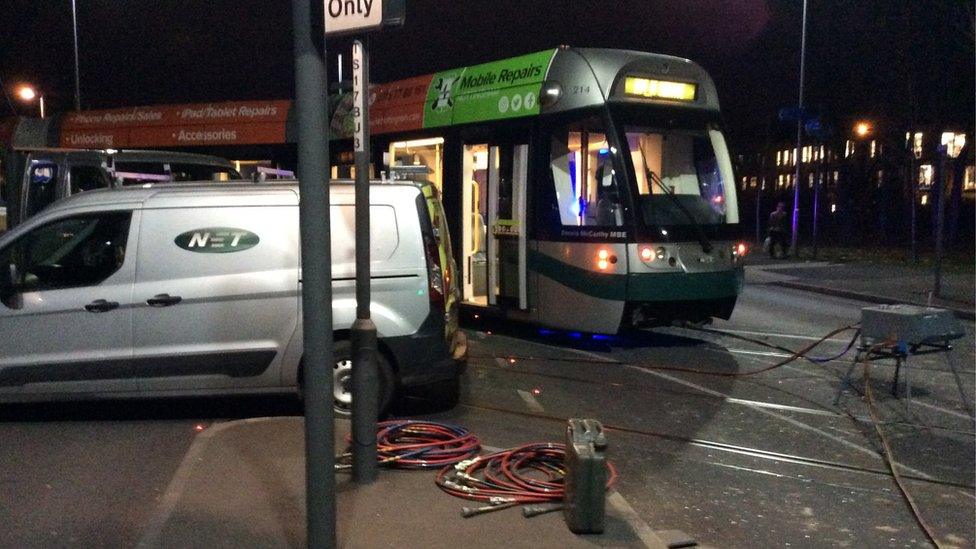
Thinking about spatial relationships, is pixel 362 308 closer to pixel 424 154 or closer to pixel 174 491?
pixel 174 491

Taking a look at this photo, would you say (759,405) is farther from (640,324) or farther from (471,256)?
(471,256)

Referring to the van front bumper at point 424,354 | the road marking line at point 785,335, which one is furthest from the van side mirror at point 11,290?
the road marking line at point 785,335

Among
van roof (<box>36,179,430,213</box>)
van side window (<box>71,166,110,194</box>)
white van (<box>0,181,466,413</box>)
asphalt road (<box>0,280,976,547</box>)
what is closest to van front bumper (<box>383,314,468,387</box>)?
white van (<box>0,181,466,413</box>)

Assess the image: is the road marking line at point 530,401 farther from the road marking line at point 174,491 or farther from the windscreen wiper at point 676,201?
the windscreen wiper at point 676,201

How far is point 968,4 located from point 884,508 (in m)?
20.5

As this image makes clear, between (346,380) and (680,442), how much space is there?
2731 millimetres

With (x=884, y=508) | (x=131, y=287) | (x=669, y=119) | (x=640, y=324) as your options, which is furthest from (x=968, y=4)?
(x=131, y=287)

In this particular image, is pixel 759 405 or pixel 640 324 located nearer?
pixel 759 405

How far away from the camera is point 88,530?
4.92 meters

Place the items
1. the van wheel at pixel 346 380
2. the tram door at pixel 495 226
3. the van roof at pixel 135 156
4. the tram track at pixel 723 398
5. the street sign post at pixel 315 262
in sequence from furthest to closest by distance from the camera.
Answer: the van roof at pixel 135 156, the tram door at pixel 495 226, the tram track at pixel 723 398, the van wheel at pixel 346 380, the street sign post at pixel 315 262

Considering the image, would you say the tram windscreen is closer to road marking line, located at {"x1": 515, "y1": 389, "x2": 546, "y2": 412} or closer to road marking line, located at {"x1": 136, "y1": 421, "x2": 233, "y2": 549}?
road marking line, located at {"x1": 515, "y1": 389, "x2": 546, "y2": 412}

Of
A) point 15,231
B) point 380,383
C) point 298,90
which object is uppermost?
point 298,90

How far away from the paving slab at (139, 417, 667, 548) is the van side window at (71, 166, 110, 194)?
8.34 m

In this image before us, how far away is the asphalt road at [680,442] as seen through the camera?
17.0 feet
